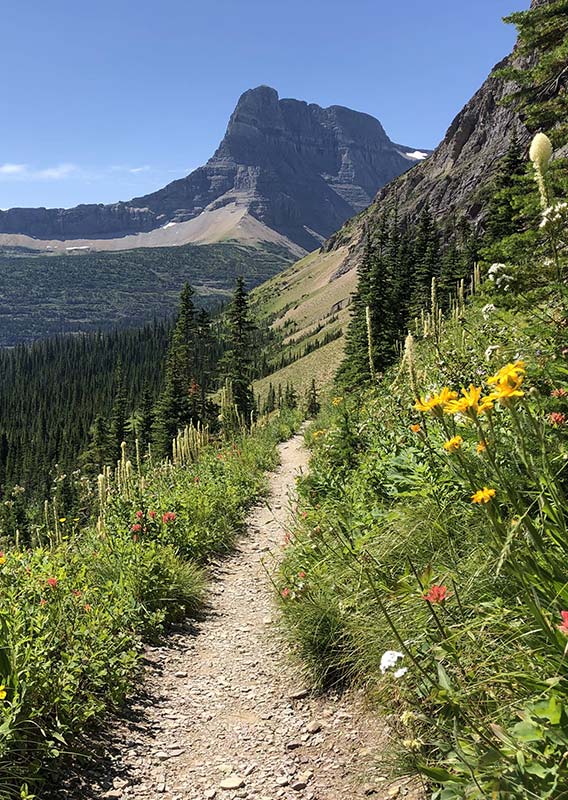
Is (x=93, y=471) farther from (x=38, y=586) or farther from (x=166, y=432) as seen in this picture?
(x=38, y=586)

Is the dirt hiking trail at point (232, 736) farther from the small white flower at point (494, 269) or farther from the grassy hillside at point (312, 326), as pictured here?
the grassy hillside at point (312, 326)

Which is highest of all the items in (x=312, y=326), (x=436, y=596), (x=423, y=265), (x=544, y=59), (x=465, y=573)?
(x=544, y=59)

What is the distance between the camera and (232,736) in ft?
12.3

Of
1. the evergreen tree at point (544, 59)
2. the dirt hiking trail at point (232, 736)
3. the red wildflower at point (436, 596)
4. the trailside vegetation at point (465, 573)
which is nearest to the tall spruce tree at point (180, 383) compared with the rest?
the evergreen tree at point (544, 59)

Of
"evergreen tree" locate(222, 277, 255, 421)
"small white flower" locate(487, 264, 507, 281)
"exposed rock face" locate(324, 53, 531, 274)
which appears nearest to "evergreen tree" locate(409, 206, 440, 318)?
"evergreen tree" locate(222, 277, 255, 421)

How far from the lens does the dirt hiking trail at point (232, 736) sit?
312 cm

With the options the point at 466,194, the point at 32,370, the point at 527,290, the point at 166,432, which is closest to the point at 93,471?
the point at 166,432

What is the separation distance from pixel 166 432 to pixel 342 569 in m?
34.2

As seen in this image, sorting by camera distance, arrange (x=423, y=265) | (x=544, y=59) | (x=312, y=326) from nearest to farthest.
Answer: (x=544, y=59) < (x=423, y=265) < (x=312, y=326)

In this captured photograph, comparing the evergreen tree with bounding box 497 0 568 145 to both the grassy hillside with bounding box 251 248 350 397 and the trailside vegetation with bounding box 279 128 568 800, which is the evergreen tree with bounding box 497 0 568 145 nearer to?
the trailside vegetation with bounding box 279 128 568 800

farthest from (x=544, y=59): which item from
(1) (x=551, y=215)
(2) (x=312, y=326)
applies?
(2) (x=312, y=326)

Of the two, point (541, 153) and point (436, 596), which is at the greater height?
point (541, 153)

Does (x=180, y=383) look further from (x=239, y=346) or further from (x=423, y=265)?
(x=423, y=265)

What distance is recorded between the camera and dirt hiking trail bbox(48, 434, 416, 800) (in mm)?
3121
